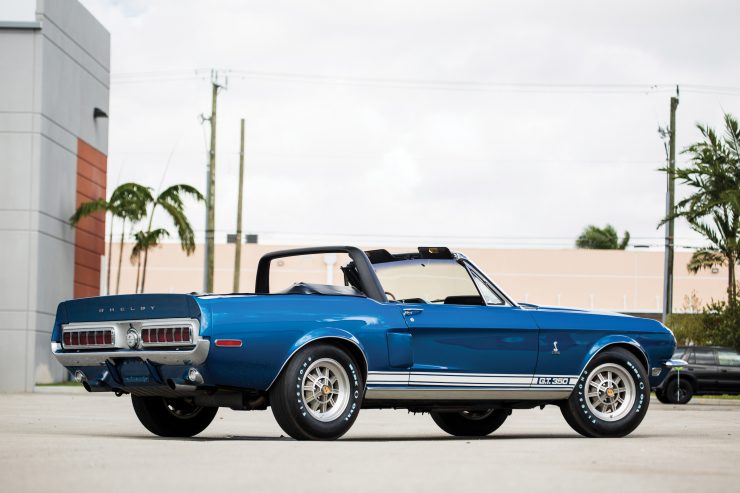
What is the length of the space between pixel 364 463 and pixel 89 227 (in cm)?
3294

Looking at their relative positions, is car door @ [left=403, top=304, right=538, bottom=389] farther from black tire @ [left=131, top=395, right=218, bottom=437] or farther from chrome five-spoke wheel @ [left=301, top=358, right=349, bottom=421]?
black tire @ [left=131, top=395, right=218, bottom=437]

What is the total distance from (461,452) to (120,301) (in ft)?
10.4

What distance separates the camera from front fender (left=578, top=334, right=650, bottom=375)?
12.8 m

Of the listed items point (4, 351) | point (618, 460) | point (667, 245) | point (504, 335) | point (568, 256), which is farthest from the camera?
point (568, 256)

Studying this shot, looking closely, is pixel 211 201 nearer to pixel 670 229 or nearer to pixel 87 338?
pixel 670 229

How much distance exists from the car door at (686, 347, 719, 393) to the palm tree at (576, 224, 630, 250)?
48491mm

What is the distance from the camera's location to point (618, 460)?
9.40 m

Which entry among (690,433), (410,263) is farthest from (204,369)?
(690,433)

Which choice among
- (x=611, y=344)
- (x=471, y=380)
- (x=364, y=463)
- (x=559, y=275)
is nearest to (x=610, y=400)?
(x=611, y=344)

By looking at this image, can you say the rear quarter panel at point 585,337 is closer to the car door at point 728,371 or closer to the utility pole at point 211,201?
the car door at point 728,371

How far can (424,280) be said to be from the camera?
42.1 ft

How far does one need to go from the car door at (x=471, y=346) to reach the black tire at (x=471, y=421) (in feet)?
4.32

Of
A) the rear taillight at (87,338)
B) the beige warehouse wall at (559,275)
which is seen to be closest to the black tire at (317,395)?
the rear taillight at (87,338)

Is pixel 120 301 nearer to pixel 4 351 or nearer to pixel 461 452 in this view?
pixel 461 452
